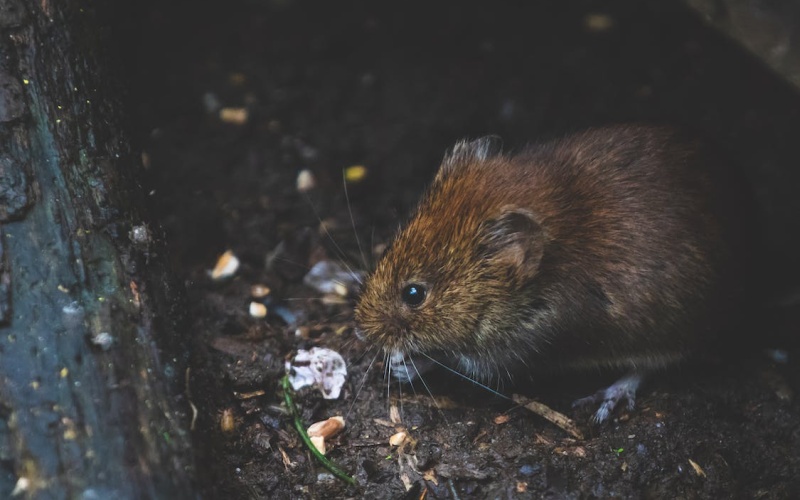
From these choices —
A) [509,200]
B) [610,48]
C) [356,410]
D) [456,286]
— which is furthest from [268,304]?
[610,48]

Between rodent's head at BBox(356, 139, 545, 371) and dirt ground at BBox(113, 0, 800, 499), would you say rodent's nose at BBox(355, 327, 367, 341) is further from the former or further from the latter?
dirt ground at BBox(113, 0, 800, 499)

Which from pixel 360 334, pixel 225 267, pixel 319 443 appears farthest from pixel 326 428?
pixel 225 267

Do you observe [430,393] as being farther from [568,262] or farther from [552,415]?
[568,262]

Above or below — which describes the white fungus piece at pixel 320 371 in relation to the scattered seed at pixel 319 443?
above

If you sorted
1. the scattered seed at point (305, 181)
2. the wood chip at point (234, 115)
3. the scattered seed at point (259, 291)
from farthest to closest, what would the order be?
the wood chip at point (234, 115) → the scattered seed at point (305, 181) → the scattered seed at point (259, 291)

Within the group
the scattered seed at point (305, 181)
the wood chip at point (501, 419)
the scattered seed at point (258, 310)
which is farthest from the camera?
the scattered seed at point (305, 181)

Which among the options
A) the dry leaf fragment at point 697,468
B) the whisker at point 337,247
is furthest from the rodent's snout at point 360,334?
the dry leaf fragment at point 697,468

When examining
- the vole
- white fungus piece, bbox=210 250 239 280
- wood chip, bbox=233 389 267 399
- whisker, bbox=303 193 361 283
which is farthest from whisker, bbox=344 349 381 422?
white fungus piece, bbox=210 250 239 280

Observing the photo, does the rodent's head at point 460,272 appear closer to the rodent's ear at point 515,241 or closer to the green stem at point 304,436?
the rodent's ear at point 515,241
